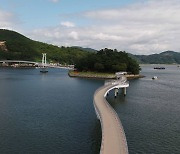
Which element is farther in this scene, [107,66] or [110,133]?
[107,66]

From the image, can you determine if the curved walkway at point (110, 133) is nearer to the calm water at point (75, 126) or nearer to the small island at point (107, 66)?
the calm water at point (75, 126)

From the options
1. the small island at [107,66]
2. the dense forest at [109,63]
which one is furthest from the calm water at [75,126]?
the dense forest at [109,63]

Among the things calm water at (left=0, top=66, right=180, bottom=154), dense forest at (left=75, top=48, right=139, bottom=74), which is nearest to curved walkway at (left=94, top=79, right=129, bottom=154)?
calm water at (left=0, top=66, right=180, bottom=154)

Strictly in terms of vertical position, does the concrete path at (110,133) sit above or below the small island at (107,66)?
below

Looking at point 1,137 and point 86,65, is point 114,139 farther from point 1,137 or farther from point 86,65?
point 86,65

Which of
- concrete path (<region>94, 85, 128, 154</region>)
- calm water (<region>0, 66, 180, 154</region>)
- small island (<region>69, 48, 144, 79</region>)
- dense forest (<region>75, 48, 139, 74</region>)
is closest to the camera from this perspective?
concrete path (<region>94, 85, 128, 154</region>)

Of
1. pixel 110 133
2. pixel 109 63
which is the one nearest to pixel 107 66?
pixel 109 63

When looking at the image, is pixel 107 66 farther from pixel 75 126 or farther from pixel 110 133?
pixel 110 133

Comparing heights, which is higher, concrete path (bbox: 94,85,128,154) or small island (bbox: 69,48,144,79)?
small island (bbox: 69,48,144,79)

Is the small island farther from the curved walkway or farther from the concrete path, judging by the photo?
the concrete path
